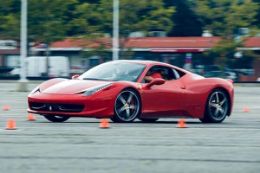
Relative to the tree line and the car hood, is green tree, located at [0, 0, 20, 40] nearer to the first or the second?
the tree line

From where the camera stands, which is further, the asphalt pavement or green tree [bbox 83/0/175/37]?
green tree [bbox 83/0/175/37]

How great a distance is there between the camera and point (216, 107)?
1680 centimetres

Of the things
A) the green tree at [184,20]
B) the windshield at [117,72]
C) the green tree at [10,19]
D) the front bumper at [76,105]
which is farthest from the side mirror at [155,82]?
the green tree at [184,20]

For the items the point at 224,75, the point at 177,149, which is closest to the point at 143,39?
the point at 224,75

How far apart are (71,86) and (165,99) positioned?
198 centimetres

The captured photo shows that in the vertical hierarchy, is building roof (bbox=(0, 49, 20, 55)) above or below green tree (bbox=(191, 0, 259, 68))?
below

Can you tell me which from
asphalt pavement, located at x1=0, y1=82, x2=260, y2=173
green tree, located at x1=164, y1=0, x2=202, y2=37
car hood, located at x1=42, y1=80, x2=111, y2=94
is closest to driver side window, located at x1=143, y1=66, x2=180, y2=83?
car hood, located at x1=42, y1=80, x2=111, y2=94

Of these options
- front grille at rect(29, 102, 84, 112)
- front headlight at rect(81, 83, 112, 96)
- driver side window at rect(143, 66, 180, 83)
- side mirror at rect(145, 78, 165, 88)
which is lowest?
front grille at rect(29, 102, 84, 112)

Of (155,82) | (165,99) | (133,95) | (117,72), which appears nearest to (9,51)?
(117,72)

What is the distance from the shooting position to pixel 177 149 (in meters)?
10.4

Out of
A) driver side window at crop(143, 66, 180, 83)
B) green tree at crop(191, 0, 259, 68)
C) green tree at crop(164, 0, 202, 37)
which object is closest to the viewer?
driver side window at crop(143, 66, 180, 83)

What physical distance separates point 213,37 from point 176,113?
52.2 meters

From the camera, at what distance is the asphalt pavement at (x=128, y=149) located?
8609 millimetres

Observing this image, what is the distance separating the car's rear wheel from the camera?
15.2 meters
